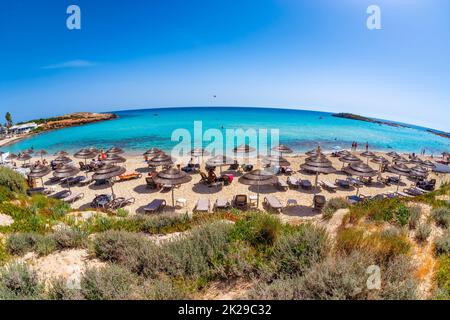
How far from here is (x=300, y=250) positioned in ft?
11.9

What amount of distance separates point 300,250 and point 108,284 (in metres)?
3.01

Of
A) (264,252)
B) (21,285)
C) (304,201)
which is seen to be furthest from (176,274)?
(304,201)

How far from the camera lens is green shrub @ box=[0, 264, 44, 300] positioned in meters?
3.10

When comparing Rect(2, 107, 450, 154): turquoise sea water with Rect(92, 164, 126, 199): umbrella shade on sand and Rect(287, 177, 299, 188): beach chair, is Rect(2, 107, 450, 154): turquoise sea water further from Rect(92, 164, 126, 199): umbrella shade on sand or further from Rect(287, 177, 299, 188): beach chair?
Rect(92, 164, 126, 199): umbrella shade on sand

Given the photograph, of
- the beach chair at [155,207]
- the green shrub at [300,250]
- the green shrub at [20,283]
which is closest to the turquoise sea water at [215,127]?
the beach chair at [155,207]

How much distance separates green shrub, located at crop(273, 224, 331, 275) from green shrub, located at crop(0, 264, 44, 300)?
369 centimetres

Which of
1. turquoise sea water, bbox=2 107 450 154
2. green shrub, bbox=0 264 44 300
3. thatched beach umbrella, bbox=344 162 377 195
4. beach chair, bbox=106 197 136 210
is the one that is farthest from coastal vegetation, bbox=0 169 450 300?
turquoise sea water, bbox=2 107 450 154

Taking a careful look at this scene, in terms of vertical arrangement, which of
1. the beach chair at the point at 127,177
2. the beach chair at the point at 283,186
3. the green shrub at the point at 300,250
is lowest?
the beach chair at the point at 283,186

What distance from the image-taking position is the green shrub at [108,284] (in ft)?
9.55

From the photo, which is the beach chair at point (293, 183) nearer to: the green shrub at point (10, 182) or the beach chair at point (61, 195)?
the beach chair at point (61, 195)

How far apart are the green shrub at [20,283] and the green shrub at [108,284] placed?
710 mm

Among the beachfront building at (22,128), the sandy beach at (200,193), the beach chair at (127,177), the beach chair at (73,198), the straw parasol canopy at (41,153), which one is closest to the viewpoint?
the sandy beach at (200,193)

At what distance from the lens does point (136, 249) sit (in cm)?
404
